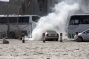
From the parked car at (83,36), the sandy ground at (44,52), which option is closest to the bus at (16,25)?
the parked car at (83,36)

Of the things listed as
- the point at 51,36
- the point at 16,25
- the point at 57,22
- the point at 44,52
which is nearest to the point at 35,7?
the point at 16,25

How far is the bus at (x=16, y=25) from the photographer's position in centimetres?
4997

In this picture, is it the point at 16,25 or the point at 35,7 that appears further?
the point at 35,7

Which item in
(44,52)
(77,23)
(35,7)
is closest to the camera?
(44,52)

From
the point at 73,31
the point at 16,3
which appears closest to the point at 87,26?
the point at 73,31

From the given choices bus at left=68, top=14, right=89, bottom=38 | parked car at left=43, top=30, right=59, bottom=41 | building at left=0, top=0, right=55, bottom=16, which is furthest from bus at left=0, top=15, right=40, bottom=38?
building at left=0, top=0, right=55, bottom=16

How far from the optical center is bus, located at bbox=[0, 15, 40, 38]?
50.0 metres

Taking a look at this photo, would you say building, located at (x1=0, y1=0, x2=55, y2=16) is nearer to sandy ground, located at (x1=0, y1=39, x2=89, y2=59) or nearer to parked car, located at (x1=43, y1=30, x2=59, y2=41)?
parked car, located at (x1=43, y1=30, x2=59, y2=41)

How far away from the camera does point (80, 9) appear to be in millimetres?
53188

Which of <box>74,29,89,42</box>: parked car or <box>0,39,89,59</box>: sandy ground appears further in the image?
<box>74,29,89,42</box>: parked car

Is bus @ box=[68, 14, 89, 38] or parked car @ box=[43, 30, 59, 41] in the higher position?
bus @ box=[68, 14, 89, 38]

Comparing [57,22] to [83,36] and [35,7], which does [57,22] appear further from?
[35,7]

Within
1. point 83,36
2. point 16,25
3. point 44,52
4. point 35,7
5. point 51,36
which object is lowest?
point 51,36

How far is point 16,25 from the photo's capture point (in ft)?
170
